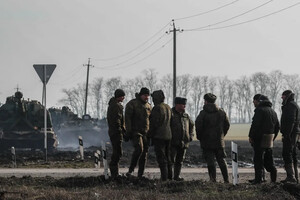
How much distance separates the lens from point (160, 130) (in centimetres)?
1516

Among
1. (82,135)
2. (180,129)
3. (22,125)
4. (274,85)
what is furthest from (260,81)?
(180,129)

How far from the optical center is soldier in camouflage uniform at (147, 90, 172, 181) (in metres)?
15.1

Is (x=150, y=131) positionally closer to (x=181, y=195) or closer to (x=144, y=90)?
(x=144, y=90)

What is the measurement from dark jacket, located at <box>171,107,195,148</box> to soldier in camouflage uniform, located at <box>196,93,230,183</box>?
54 cm

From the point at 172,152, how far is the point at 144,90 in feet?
4.95

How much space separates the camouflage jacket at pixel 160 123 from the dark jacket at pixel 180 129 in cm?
24

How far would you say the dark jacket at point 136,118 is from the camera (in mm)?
15156

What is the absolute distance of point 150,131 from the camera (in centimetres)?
1533

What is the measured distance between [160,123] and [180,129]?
56 cm

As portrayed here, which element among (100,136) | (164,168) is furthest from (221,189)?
(100,136)

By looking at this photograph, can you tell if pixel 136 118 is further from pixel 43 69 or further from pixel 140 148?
pixel 43 69

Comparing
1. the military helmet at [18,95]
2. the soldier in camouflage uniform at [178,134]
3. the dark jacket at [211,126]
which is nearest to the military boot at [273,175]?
the dark jacket at [211,126]

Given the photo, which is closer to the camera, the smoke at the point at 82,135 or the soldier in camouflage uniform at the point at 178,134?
the soldier in camouflage uniform at the point at 178,134

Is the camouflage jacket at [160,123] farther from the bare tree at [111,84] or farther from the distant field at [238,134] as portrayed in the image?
the bare tree at [111,84]
